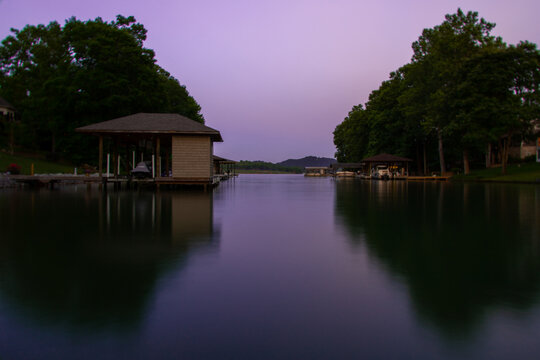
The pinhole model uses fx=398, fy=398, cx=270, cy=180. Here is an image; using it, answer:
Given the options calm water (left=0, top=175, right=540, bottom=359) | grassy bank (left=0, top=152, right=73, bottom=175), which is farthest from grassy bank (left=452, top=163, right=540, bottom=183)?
grassy bank (left=0, top=152, right=73, bottom=175)

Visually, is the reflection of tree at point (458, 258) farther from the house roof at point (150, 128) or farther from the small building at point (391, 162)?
the small building at point (391, 162)

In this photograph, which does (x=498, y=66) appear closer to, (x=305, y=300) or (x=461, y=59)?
(x=461, y=59)

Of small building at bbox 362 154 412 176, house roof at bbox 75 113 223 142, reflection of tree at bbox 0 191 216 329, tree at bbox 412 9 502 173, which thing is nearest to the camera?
reflection of tree at bbox 0 191 216 329

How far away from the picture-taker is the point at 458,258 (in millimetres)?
6379

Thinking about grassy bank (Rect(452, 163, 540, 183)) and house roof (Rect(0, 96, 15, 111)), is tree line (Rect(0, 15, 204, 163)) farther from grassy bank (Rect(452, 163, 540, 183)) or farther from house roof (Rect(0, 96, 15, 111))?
grassy bank (Rect(452, 163, 540, 183))

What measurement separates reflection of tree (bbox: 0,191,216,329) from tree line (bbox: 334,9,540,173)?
38.8m

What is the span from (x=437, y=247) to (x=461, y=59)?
45231 mm

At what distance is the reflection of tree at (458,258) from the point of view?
4227 mm

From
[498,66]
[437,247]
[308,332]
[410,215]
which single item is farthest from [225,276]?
[498,66]

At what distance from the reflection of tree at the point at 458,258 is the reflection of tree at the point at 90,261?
3.15m


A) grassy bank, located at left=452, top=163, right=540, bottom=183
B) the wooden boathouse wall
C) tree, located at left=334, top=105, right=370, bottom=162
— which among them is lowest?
grassy bank, located at left=452, top=163, right=540, bottom=183

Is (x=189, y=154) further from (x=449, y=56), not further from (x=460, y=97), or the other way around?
(x=449, y=56)

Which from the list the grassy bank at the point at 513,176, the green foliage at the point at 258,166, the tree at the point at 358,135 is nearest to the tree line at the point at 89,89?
the grassy bank at the point at 513,176

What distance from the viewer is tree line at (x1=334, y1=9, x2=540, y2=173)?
40312mm
